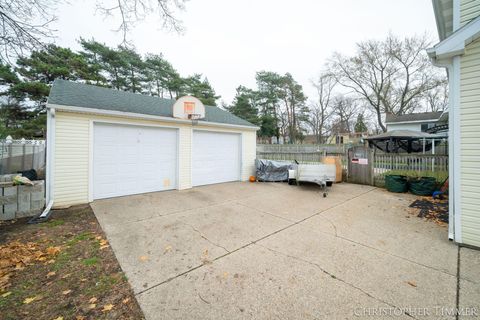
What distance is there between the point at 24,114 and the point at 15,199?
42.1 feet

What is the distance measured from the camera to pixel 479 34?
9.11 ft

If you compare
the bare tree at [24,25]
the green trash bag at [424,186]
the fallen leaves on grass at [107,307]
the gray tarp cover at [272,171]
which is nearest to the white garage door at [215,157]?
the gray tarp cover at [272,171]

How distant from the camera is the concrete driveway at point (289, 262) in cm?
183

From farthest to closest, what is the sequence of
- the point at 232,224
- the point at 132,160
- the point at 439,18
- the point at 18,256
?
the point at 132,160, the point at 439,18, the point at 232,224, the point at 18,256

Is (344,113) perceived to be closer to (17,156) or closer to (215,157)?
(215,157)

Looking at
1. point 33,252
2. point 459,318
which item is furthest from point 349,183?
point 33,252

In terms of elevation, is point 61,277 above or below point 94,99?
below

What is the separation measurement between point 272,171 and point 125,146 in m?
5.81

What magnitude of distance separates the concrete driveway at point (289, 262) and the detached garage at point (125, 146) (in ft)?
4.05

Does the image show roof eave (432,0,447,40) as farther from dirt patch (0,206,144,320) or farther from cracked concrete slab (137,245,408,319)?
dirt patch (0,206,144,320)

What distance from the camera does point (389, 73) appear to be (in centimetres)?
2119

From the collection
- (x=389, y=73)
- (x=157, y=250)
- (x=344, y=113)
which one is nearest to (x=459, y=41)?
(x=157, y=250)

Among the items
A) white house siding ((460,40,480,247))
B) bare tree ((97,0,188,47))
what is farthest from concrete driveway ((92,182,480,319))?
bare tree ((97,0,188,47))

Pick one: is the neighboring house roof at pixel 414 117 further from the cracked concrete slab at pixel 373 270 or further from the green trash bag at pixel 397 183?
the cracked concrete slab at pixel 373 270
